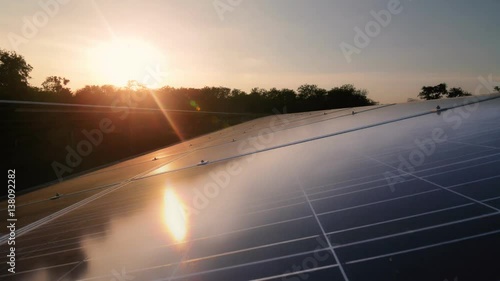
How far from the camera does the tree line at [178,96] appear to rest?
186 feet

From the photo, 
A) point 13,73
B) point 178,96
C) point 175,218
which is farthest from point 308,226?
point 178,96

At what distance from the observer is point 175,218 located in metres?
4.77

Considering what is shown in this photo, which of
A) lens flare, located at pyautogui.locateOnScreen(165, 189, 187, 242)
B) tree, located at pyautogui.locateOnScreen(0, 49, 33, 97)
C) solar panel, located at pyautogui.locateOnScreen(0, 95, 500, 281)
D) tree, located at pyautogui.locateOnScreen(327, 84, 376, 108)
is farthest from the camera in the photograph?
tree, located at pyautogui.locateOnScreen(327, 84, 376, 108)

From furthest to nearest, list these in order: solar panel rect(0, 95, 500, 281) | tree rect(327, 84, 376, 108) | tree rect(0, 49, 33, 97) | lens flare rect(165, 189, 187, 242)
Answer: tree rect(327, 84, 376, 108), tree rect(0, 49, 33, 97), lens flare rect(165, 189, 187, 242), solar panel rect(0, 95, 500, 281)

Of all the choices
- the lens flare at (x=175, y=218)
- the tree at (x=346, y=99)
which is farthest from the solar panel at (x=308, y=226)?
the tree at (x=346, y=99)

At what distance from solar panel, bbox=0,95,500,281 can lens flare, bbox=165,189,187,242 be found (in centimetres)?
3

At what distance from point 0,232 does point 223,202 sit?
5.02m

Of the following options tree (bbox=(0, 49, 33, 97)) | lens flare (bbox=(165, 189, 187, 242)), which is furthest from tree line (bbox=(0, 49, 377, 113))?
lens flare (bbox=(165, 189, 187, 242))

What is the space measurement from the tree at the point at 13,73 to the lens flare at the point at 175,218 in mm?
53298

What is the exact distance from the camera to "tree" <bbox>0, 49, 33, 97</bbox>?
51.0 meters

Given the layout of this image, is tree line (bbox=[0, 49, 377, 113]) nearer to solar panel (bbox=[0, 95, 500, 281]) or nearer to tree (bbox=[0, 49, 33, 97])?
tree (bbox=[0, 49, 33, 97])

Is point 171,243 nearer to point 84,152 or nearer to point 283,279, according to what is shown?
point 283,279

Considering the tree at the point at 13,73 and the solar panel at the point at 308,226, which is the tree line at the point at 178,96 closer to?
the tree at the point at 13,73

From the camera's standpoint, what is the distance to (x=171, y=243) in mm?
3773
